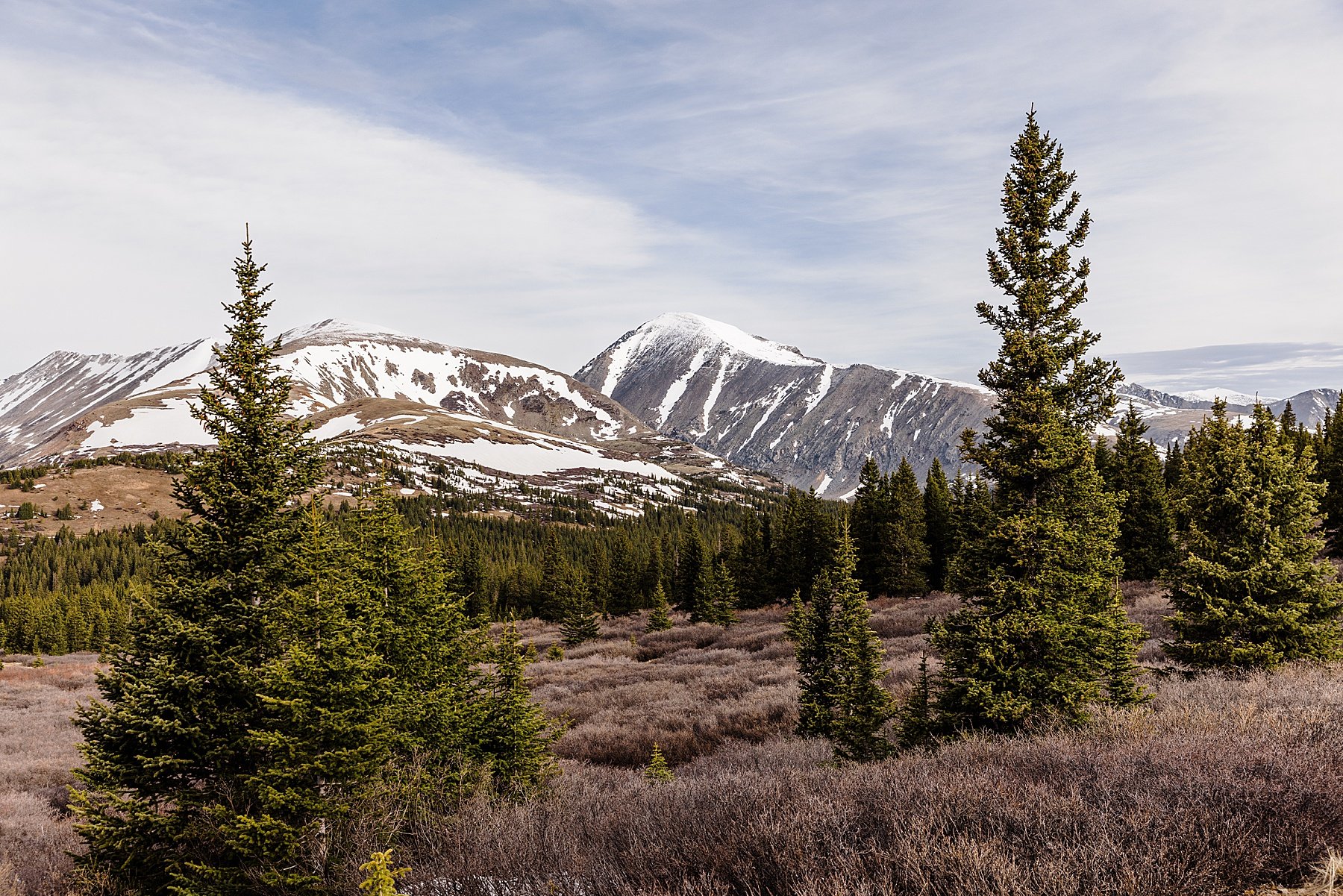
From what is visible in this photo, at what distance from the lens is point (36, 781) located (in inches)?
718

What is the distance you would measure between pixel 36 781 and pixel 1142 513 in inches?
1955

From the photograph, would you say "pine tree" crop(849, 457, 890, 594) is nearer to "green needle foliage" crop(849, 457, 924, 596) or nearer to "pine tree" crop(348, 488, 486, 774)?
"green needle foliage" crop(849, 457, 924, 596)

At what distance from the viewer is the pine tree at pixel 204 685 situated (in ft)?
31.8

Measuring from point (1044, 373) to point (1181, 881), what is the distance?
11.8 metres

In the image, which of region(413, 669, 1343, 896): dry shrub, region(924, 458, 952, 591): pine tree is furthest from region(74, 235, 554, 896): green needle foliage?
region(924, 458, 952, 591): pine tree

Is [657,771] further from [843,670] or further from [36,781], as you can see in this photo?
[36,781]

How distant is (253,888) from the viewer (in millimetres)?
9094

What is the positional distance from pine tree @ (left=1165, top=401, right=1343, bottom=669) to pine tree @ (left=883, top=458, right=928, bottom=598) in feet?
111

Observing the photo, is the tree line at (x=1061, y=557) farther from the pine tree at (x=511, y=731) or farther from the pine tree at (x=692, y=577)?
the pine tree at (x=692, y=577)

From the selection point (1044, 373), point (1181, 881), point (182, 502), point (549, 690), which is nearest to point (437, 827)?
point (182, 502)

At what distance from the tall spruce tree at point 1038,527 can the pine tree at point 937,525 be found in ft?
125

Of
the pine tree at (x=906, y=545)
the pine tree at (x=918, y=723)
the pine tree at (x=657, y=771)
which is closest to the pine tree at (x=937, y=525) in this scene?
the pine tree at (x=906, y=545)

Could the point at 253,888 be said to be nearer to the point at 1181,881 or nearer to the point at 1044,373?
→ the point at 1181,881

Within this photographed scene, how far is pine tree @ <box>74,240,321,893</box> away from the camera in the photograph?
9.68 meters
